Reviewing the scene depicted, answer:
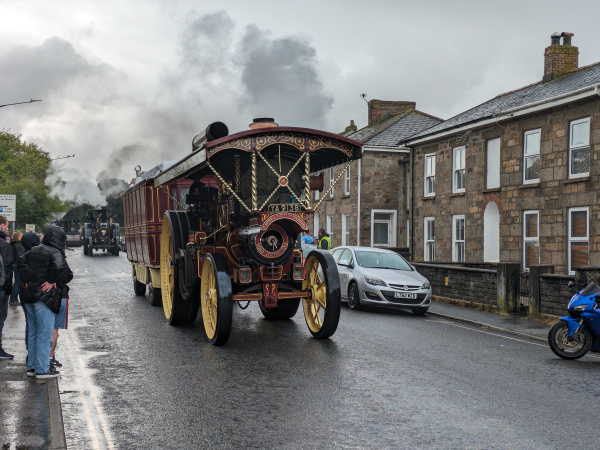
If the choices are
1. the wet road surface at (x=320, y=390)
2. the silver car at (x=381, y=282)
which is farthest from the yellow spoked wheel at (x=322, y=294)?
the silver car at (x=381, y=282)

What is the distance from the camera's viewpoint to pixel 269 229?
9.80 meters

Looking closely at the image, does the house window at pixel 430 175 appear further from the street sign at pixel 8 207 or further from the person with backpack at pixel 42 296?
the person with backpack at pixel 42 296

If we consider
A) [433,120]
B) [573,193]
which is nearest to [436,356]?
[573,193]

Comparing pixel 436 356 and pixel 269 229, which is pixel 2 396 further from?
pixel 436 356

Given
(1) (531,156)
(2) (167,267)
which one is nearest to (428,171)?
(1) (531,156)

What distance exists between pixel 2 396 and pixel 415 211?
22095mm

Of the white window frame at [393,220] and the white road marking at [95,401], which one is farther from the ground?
the white window frame at [393,220]

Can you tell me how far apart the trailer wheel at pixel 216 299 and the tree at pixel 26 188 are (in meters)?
41.8

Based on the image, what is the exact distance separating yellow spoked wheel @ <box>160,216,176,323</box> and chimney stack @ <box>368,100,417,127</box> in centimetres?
2826

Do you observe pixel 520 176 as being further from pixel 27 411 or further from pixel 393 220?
pixel 27 411

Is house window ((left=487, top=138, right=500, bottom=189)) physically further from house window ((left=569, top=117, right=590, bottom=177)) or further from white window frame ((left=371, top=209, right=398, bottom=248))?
white window frame ((left=371, top=209, right=398, bottom=248))

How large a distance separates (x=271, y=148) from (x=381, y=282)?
5.60 m

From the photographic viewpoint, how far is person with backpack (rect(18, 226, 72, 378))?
760cm

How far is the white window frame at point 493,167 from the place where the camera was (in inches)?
879
